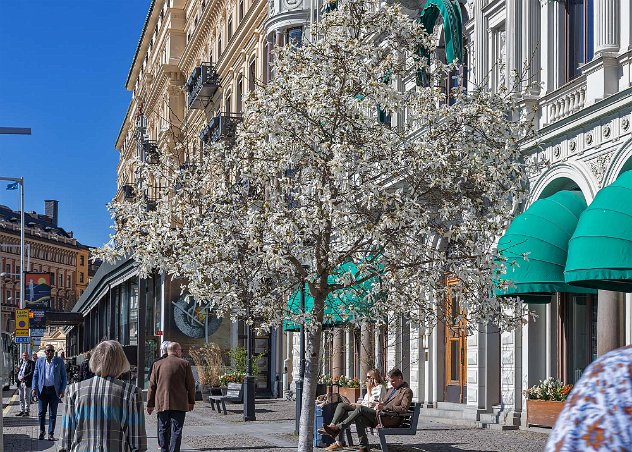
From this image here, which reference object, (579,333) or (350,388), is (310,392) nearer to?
(579,333)

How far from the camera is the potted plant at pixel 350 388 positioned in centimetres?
3123

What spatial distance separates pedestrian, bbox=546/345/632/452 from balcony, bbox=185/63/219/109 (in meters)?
50.1

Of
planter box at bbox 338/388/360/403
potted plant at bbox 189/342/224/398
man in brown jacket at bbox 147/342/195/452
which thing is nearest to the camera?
man in brown jacket at bbox 147/342/195/452

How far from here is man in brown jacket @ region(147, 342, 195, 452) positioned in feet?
47.4

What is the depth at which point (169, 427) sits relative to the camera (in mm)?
14727

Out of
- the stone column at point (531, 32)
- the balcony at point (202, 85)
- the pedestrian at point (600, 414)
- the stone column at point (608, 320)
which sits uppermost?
the balcony at point (202, 85)

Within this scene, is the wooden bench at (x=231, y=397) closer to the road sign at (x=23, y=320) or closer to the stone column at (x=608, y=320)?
the stone column at (x=608, y=320)

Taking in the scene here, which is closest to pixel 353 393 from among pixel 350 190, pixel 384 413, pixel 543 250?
pixel 543 250

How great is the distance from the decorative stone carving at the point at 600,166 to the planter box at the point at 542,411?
385cm

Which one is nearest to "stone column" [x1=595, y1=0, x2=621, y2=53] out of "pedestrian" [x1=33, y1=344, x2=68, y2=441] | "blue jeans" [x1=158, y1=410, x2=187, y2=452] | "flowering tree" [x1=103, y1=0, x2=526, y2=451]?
"flowering tree" [x1=103, y1=0, x2=526, y2=451]

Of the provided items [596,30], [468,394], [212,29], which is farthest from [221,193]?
[212,29]

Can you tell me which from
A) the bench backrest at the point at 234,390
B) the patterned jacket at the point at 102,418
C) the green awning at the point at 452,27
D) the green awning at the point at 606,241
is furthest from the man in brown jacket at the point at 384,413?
the bench backrest at the point at 234,390

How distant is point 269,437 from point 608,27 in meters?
8.93

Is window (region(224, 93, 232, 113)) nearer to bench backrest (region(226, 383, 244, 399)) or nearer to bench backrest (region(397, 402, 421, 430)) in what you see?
bench backrest (region(226, 383, 244, 399))
